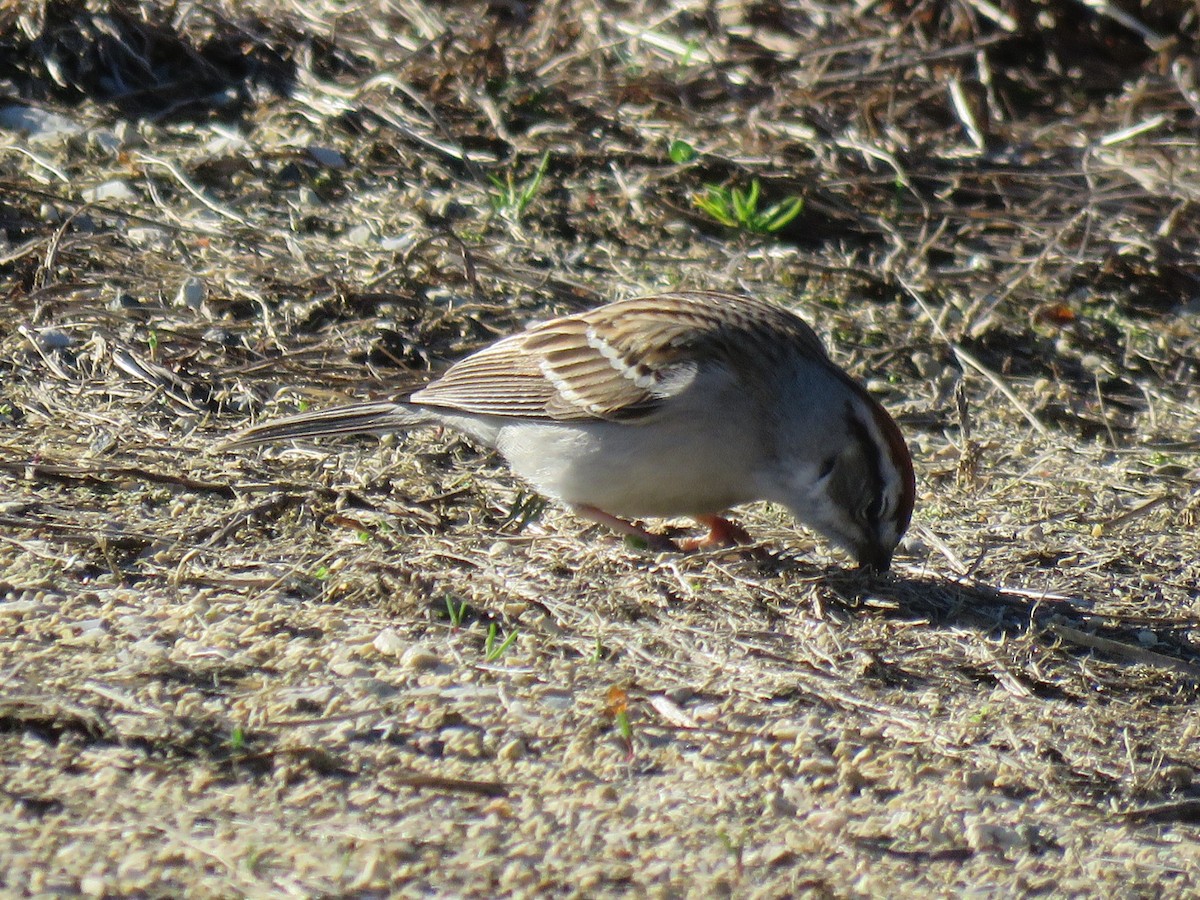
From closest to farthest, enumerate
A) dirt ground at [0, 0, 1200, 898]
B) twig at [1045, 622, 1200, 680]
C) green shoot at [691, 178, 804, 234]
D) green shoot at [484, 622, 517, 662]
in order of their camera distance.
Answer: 1. dirt ground at [0, 0, 1200, 898]
2. green shoot at [484, 622, 517, 662]
3. twig at [1045, 622, 1200, 680]
4. green shoot at [691, 178, 804, 234]

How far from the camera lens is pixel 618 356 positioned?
198 inches

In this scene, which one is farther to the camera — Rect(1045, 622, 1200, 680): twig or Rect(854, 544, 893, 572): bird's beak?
Rect(854, 544, 893, 572): bird's beak

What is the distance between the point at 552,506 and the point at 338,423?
2.52 feet

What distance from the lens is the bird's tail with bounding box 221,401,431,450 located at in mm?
5145

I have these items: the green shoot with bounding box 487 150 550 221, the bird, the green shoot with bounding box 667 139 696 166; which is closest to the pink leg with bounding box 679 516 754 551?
the bird

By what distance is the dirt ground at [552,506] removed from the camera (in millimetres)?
3398

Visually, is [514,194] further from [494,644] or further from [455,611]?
[494,644]

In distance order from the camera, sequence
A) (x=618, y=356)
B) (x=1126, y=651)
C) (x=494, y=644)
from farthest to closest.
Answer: (x=618, y=356), (x=1126, y=651), (x=494, y=644)

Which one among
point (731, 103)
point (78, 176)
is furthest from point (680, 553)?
point (731, 103)

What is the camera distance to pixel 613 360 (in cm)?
504

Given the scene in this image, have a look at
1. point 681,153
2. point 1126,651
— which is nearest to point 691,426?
point 1126,651

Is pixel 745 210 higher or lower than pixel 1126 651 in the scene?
higher

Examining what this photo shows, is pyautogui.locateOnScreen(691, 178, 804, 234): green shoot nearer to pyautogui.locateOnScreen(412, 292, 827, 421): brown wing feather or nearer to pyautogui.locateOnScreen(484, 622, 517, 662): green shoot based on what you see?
pyautogui.locateOnScreen(412, 292, 827, 421): brown wing feather

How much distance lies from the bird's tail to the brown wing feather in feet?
0.30
